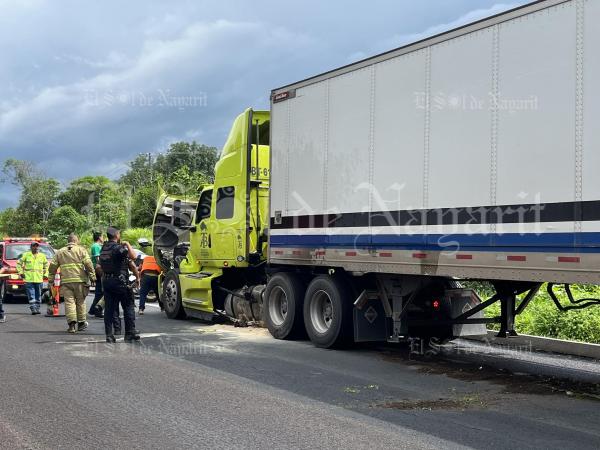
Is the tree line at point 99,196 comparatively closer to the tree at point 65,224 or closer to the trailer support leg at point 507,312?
the tree at point 65,224

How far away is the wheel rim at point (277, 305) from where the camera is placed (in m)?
11.4

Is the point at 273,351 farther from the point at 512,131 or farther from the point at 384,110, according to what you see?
the point at 512,131

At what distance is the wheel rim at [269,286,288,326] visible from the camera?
1136 cm

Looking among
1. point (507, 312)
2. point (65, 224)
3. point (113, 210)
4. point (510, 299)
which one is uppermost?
point (113, 210)

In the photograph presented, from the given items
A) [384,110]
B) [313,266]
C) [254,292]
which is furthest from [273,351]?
[384,110]

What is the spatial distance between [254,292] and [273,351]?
2798 mm

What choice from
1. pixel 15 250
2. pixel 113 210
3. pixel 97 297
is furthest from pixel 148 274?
pixel 113 210

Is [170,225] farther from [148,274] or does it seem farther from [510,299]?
[510,299]

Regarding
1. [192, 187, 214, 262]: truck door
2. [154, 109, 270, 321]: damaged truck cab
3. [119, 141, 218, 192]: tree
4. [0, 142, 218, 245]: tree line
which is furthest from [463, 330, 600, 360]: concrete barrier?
[119, 141, 218, 192]: tree

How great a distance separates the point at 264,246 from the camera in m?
12.4

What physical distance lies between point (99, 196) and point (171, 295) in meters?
47.7

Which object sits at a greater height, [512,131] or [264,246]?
[512,131]

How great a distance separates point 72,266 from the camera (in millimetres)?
12070

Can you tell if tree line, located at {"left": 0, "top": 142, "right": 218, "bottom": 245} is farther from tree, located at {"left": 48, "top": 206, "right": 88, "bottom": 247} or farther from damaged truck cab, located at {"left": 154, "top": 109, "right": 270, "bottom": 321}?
damaged truck cab, located at {"left": 154, "top": 109, "right": 270, "bottom": 321}
